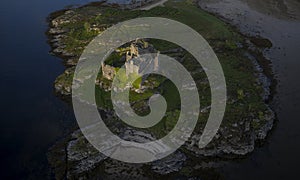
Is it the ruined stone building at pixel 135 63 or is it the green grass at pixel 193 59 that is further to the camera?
the ruined stone building at pixel 135 63

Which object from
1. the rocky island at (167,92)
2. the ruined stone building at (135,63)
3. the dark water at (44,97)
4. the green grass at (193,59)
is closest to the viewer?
the rocky island at (167,92)

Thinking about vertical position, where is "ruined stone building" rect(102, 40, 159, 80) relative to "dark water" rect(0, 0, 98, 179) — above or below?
above

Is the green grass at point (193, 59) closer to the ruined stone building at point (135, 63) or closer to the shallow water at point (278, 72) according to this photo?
the ruined stone building at point (135, 63)

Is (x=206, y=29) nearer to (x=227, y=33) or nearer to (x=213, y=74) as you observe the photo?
(x=227, y=33)

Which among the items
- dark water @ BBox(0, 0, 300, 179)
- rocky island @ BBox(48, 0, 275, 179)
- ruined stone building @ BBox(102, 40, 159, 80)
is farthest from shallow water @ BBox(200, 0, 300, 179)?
ruined stone building @ BBox(102, 40, 159, 80)

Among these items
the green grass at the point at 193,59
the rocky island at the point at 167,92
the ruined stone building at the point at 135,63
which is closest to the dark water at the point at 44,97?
the rocky island at the point at 167,92

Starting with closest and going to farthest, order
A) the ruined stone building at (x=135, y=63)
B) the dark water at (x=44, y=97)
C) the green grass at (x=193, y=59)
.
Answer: the dark water at (x=44, y=97) < the green grass at (x=193, y=59) < the ruined stone building at (x=135, y=63)

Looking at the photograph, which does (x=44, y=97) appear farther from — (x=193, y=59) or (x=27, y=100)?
(x=193, y=59)

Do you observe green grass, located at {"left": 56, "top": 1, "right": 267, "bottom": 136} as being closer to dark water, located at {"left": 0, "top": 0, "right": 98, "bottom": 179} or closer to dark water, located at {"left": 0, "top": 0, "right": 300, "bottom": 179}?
dark water, located at {"left": 0, "top": 0, "right": 300, "bottom": 179}
